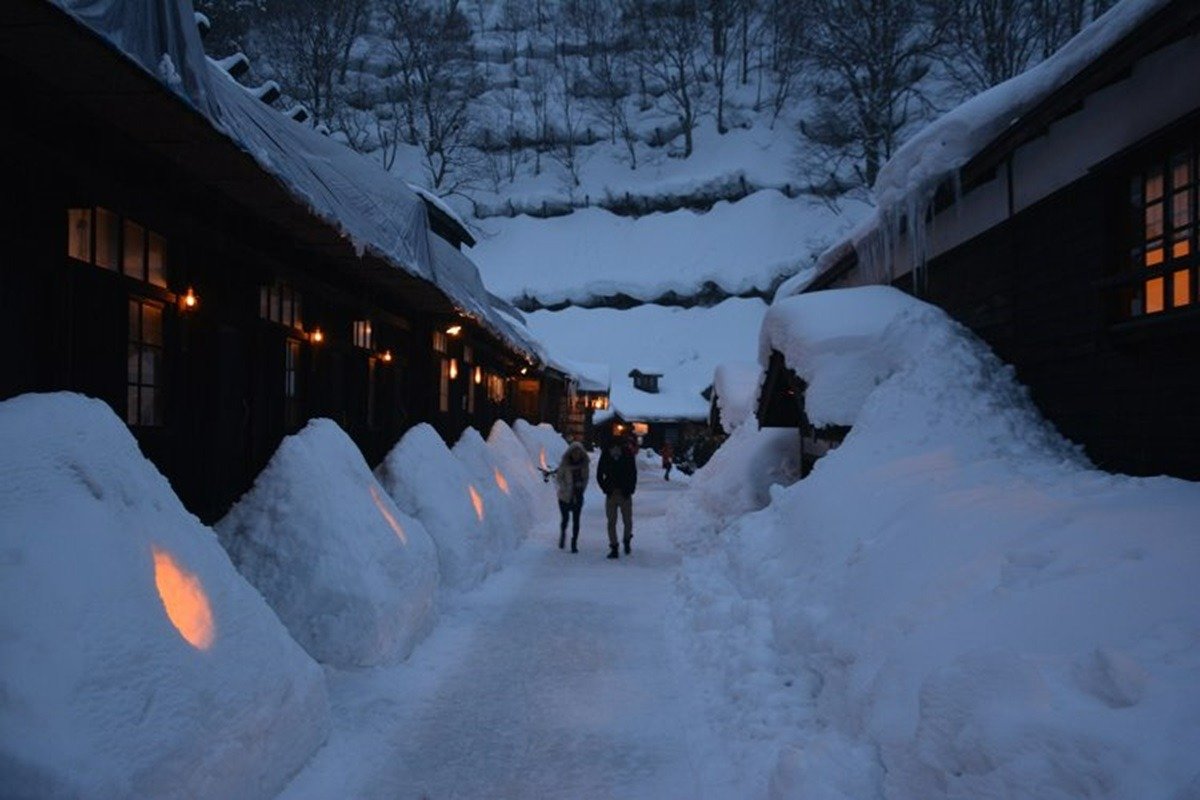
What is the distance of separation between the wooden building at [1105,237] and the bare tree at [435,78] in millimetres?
47342

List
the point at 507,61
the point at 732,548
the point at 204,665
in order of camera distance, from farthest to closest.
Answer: the point at 507,61
the point at 732,548
the point at 204,665

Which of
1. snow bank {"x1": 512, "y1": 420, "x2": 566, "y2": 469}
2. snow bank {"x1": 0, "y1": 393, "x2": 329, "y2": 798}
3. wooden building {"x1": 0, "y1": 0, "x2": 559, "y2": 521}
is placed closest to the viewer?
snow bank {"x1": 0, "y1": 393, "x2": 329, "y2": 798}

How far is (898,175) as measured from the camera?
9367mm

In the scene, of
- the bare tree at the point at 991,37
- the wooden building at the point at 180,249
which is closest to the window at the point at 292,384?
the wooden building at the point at 180,249

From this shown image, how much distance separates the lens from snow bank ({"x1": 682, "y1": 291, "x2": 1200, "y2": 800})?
270cm

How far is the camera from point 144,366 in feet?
18.4

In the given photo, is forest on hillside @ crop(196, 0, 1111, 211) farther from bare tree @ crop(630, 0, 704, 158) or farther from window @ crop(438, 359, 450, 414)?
window @ crop(438, 359, 450, 414)

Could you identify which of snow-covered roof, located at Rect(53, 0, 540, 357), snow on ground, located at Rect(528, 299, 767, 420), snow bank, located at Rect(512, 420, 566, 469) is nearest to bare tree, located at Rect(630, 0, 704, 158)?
snow on ground, located at Rect(528, 299, 767, 420)

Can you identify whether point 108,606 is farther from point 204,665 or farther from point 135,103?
point 135,103

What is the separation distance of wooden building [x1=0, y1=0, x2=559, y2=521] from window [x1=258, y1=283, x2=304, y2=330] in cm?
2

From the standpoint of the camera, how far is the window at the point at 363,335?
32.4 feet

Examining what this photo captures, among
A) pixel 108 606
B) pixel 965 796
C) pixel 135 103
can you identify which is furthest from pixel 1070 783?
pixel 135 103

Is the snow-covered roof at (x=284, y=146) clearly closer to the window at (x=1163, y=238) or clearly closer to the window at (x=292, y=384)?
the window at (x=292, y=384)

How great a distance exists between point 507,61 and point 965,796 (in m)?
95.9
